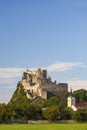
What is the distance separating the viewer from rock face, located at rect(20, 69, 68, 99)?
6560 inches

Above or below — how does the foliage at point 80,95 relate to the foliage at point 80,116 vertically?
above

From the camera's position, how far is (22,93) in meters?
166

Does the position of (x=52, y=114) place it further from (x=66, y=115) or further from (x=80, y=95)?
(x=80, y=95)

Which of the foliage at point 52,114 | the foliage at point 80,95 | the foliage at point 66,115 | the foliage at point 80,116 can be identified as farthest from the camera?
the foliage at point 80,95

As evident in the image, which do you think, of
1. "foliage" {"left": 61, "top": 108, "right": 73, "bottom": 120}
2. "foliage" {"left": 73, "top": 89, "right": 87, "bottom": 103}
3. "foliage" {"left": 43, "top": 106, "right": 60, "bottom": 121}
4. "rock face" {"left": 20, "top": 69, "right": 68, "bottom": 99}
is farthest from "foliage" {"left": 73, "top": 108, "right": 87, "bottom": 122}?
"rock face" {"left": 20, "top": 69, "right": 68, "bottom": 99}

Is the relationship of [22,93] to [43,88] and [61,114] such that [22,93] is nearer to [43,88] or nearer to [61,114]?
[43,88]

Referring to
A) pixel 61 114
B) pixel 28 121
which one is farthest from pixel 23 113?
pixel 61 114

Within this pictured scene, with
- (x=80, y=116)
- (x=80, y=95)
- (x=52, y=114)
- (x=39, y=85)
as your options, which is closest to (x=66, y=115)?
(x=80, y=116)

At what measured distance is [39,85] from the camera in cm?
17025

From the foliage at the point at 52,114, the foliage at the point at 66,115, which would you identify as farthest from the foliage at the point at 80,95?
the foliage at the point at 52,114

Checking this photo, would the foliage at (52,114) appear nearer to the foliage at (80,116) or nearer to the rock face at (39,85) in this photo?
the foliage at (80,116)

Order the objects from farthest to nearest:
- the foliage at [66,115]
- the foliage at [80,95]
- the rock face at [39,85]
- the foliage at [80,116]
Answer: the rock face at [39,85] < the foliage at [80,95] < the foliage at [66,115] < the foliage at [80,116]

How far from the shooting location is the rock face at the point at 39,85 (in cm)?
16662

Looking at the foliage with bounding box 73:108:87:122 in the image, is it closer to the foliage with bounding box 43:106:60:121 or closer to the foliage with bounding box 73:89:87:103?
the foliage with bounding box 43:106:60:121
